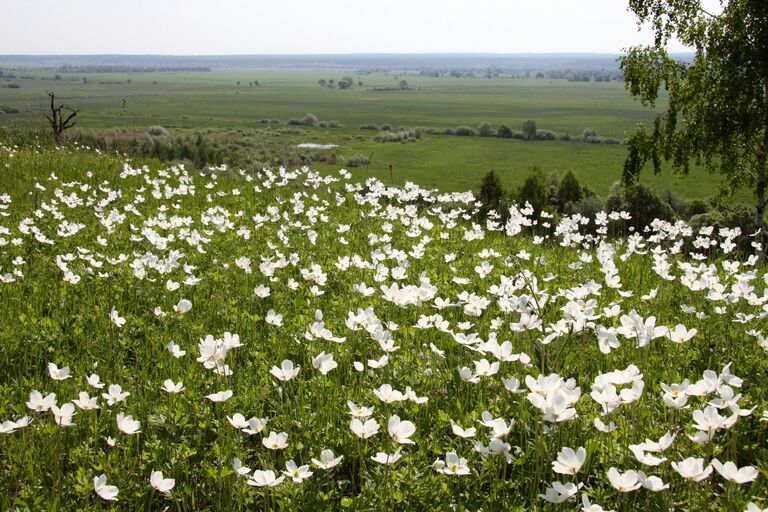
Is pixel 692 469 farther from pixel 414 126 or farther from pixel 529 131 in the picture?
pixel 414 126

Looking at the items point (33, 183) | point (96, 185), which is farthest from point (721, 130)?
point (33, 183)

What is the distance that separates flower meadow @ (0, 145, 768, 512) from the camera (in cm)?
325

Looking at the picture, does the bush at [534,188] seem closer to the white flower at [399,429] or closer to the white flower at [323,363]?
the white flower at [323,363]

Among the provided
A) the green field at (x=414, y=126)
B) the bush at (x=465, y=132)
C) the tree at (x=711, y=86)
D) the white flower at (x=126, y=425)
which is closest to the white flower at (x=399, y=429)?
the white flower at (x=126, y=425)

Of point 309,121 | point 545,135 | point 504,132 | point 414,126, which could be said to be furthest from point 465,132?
point 309,121

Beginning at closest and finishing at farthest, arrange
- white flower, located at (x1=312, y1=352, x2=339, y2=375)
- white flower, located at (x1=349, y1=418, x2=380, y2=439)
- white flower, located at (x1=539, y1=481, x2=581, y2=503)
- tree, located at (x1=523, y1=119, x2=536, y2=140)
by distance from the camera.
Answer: white flower, located at (x1=539, y1=481, x2=581, y2=503)
white flower, located at (x1=349, y1=418, x2=380, y2=439)
white flower, located at (x1=312, y1=352, x2=339, y2=375)
tree, located at (x1=523, y1=119, x2=536, y2=140)

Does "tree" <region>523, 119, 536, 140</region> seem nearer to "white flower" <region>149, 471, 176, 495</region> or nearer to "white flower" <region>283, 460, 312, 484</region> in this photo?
"white flower" <region>283, 460, 312, 484</region>

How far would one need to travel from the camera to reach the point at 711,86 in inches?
602

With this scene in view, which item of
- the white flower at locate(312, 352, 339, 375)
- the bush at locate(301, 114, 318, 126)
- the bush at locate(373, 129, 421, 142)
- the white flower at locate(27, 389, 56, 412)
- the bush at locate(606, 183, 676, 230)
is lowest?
the bush at locate(606, 183, 676, 230)

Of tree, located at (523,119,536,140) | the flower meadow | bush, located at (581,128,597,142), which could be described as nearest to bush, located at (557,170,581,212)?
the flower meadow

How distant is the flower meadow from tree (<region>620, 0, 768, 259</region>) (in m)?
8.82

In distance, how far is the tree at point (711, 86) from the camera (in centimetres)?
1445

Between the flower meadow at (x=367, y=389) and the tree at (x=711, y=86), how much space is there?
8.82 m

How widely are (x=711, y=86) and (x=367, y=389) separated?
14.3 metres
